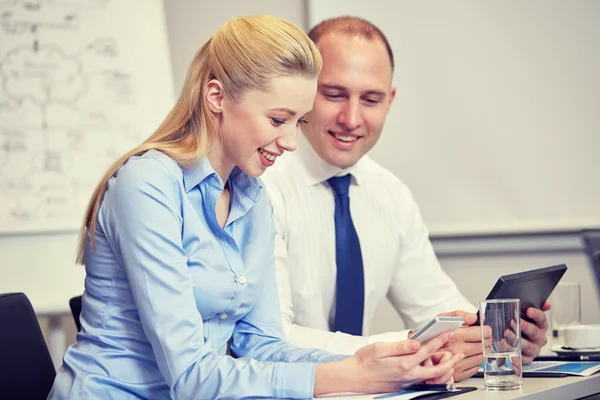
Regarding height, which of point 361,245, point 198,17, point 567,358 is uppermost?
point 198,17

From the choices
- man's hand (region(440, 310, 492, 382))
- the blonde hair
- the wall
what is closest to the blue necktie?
man's hand (region(440, 310, 492, 382))

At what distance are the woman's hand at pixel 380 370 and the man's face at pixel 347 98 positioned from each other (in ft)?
2.93

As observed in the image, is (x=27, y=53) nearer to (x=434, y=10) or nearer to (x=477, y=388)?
(x=434, y=10)

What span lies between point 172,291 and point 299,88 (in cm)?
44

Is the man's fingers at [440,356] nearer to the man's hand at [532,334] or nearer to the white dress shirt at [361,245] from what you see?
the man's hand at [532,334]

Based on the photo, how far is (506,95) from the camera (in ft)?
9.51

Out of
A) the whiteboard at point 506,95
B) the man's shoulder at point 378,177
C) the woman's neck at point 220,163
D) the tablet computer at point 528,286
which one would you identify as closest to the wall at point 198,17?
the whiteboard at point 506,95

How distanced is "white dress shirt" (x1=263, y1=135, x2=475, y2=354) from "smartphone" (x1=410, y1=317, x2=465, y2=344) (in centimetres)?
66

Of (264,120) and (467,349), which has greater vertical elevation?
(264,120)

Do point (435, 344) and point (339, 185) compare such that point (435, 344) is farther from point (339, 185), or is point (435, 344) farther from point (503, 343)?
point (339, 185)

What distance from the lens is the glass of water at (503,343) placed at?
1438mm

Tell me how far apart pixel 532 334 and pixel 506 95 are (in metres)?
1.34

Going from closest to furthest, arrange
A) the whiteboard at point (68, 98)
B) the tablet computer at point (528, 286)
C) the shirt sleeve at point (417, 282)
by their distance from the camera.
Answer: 1. the tablet computer at point (528, 286)
2. the shirt sleeve at point (417, 282)
3. the whiteboard at point (68, 98)

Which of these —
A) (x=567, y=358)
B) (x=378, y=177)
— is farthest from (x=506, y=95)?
(x=567, y=358)
